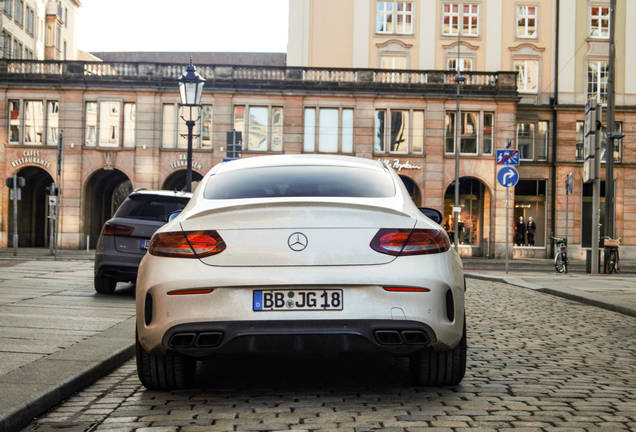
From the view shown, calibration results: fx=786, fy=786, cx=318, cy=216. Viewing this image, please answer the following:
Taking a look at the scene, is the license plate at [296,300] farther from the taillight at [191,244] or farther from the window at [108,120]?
the window at [108,120]

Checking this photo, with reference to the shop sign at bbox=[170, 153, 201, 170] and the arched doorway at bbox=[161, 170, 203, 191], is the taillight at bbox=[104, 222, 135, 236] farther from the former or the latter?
the shop sign at bbox=[170, 153, 201, 170]

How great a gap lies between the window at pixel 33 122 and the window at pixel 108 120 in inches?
115

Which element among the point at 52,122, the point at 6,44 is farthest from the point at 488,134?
the point at 6,44

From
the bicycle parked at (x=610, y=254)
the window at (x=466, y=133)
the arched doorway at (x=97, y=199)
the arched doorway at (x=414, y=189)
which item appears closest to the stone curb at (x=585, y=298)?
the bicycle parked at (x=610, y=254)

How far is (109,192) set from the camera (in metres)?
43.7

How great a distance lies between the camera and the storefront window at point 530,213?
135 feet

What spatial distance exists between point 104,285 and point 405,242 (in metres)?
8.84

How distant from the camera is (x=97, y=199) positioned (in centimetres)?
4094

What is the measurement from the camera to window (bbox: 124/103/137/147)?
38.8 meters

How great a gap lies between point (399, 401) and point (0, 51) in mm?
49312

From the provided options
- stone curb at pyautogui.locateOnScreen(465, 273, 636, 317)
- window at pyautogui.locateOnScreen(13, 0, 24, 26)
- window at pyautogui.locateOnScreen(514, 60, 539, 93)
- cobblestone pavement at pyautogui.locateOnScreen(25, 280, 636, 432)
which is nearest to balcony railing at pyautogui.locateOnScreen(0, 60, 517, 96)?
window at pyautogui.locateOnScreen(514, 60, 539, 93)

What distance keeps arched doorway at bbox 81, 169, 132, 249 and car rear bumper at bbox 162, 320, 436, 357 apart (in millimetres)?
34733

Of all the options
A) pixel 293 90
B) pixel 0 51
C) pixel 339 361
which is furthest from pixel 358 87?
pixel 339 361

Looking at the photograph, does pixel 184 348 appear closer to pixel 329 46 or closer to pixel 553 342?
pixel 553 342
